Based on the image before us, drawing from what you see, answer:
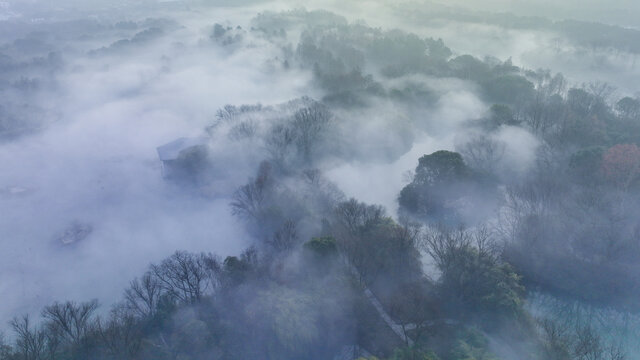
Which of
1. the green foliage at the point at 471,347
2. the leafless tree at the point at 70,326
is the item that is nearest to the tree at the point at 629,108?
the green foliage at the point at 471,347

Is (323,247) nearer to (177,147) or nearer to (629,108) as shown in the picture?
(177,147)

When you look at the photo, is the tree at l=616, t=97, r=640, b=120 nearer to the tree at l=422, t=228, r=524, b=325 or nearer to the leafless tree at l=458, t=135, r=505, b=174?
the leafless tree at l=458, t=135, r=505, b=174

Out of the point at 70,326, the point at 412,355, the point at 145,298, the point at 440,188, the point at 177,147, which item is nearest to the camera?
the point at 412,355

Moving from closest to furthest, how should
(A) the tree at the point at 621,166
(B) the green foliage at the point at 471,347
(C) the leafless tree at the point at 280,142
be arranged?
(B) the green foliage at the point at 471,347, (A) the tree at the point at 621,166, (C) the leafless tree at the point at 280,142

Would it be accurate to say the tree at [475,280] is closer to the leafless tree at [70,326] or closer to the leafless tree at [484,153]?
the leafless tree at [484,153]

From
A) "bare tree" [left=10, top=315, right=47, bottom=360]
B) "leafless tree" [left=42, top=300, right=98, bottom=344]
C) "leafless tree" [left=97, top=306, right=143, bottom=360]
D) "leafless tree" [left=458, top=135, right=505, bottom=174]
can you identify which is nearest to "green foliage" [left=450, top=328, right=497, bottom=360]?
"leafless tree" [left=97, top=306, right=143, bottom=360]

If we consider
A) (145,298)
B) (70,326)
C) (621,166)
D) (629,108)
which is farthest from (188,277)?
(629,108)
